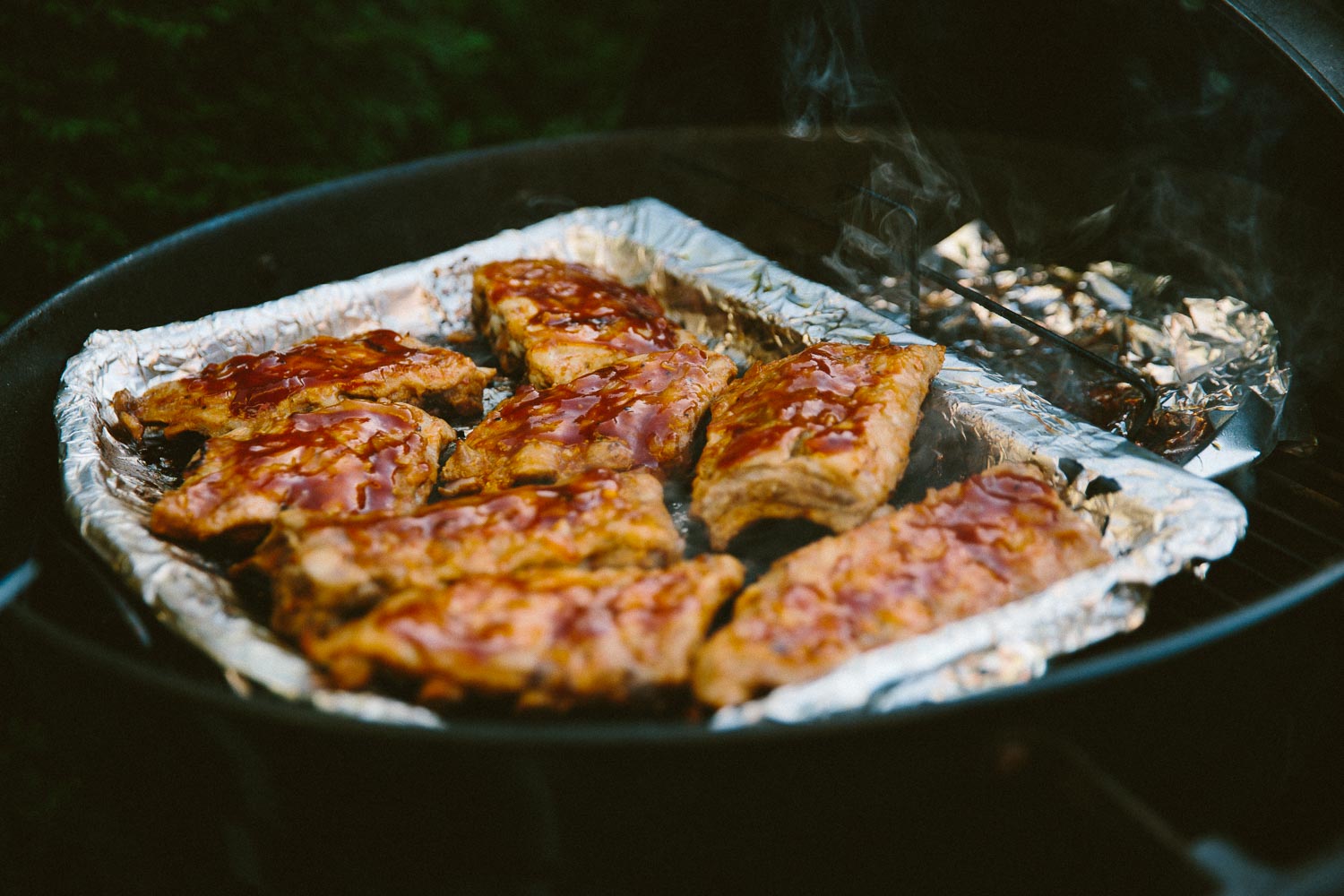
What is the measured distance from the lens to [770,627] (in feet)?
7.42

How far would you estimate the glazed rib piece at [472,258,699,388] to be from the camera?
3666 mm

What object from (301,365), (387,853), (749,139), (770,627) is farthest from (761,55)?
(387,853)

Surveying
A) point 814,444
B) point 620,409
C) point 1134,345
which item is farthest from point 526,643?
point 1134,345

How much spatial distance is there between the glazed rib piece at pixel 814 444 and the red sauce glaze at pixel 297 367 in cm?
132

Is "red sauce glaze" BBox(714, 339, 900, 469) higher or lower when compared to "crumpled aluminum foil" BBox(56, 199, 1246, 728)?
higher

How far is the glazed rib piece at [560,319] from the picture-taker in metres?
3.67

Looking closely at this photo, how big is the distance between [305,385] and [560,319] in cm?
100

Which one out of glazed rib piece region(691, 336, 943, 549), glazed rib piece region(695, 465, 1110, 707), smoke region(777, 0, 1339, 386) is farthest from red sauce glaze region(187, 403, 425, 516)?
smoke region(777, 0, 1339, 386)

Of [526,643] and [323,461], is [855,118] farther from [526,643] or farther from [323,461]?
[526,643]

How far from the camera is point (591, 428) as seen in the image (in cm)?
313

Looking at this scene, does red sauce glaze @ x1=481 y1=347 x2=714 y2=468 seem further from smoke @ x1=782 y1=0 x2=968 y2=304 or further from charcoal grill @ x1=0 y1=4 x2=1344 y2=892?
smoke @ x1=782 y1=0 x2=968 y2=304

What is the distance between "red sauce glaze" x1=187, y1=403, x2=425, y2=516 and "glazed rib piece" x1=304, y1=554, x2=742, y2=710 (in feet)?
2.07

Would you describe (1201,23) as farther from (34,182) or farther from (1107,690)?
(34,182)

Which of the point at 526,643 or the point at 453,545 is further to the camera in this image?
the point at 453,545
